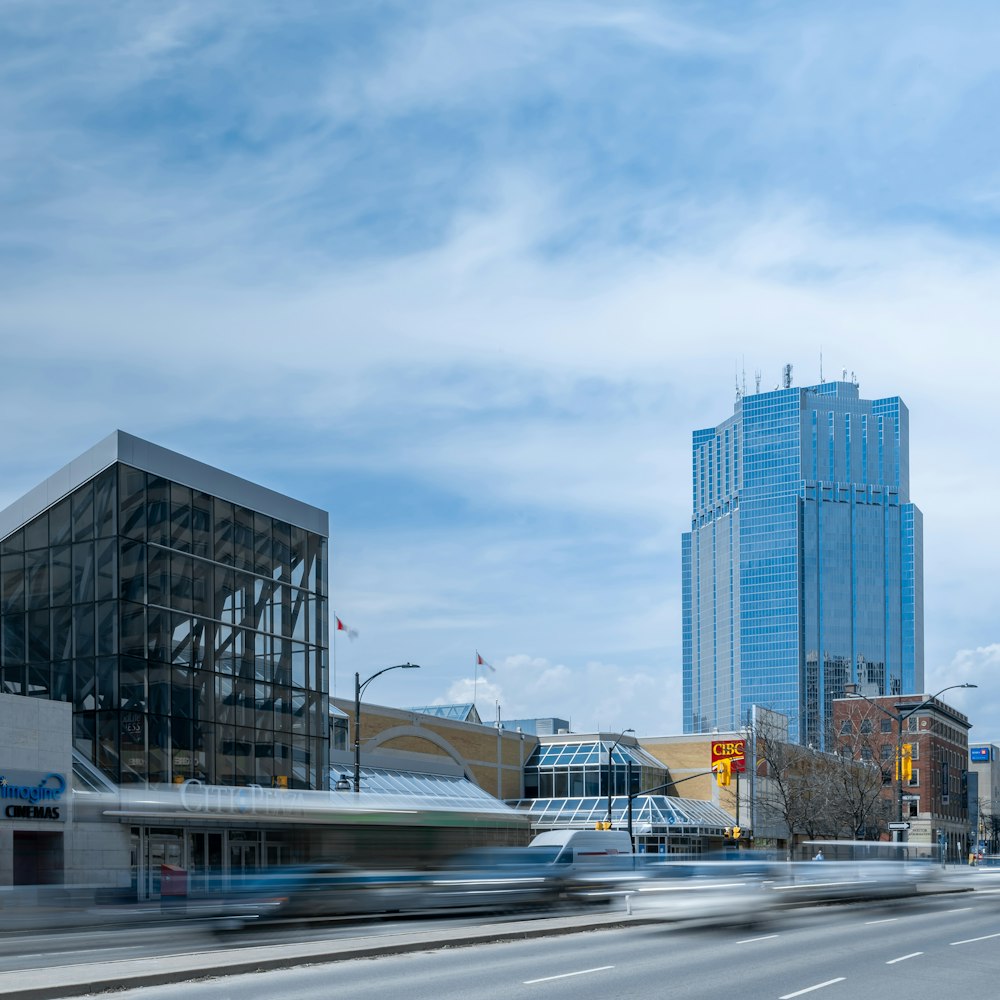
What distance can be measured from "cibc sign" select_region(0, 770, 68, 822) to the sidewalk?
16739 millimetres

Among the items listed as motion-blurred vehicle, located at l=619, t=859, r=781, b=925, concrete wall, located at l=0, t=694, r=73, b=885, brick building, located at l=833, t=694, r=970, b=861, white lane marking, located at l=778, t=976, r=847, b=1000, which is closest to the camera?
white lane marking, located at l=778, t=976, r=847, b=1000

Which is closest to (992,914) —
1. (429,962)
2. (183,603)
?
(429,962)

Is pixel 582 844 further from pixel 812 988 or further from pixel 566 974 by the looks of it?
pixel 812 988

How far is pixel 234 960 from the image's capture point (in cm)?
2039

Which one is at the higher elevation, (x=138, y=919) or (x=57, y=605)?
(x=57, y=605)

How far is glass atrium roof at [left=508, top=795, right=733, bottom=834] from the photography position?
86.2 meters

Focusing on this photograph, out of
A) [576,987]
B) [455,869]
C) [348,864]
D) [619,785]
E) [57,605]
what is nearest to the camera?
[576,987]

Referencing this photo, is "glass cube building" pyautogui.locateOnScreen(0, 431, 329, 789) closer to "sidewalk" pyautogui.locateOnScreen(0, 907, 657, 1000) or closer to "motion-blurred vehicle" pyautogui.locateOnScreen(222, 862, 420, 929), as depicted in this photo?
"motion-blurred vehicle" pyautogui.locateOnScreen(222, 862, 420, 929)

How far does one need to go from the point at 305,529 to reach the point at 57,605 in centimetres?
1143

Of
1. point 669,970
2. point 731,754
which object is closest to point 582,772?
point 731,754

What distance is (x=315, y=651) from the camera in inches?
2224

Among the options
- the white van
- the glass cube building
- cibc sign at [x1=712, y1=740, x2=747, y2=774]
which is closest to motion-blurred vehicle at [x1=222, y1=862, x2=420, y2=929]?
the white van

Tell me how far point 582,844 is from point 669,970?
21136 mm

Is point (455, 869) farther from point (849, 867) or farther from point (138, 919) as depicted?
point (849, 867)
